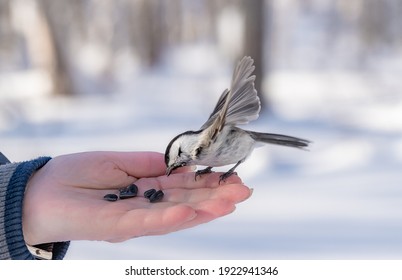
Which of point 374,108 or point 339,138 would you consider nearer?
point 339,138

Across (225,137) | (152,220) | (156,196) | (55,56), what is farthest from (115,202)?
(55,56)

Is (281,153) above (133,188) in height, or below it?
below

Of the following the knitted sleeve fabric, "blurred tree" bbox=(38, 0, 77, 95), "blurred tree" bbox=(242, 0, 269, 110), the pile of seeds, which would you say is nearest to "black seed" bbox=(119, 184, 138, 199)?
the pile of seeds

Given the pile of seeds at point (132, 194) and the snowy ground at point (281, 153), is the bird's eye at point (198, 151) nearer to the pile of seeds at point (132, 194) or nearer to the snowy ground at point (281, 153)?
the pile of seeds at point (132, 194)

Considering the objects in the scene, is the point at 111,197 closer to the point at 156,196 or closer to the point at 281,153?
the point at 156,196

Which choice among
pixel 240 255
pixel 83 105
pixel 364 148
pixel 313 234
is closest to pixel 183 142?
pixel 240 255

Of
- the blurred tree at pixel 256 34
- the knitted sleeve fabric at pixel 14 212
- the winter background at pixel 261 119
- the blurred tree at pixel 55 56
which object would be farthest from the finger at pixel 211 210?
the blurred tree at pixel 55 56

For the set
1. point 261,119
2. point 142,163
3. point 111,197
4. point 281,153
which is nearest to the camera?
point 111,197

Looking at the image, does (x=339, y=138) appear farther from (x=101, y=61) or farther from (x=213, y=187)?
(x=101, y=61)
